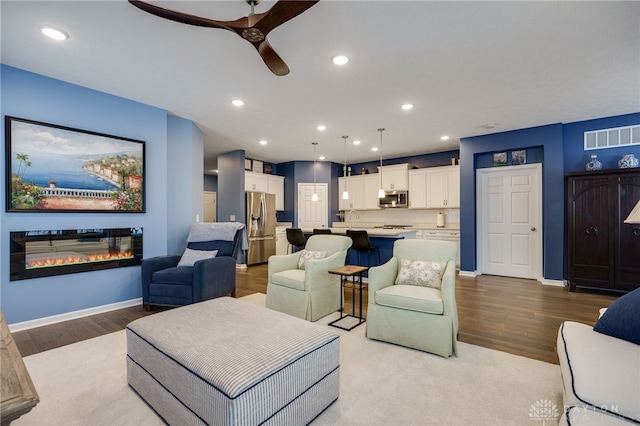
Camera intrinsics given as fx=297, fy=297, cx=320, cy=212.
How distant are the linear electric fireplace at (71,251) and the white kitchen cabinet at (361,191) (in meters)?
5.18

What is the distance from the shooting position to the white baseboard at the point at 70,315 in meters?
2.98

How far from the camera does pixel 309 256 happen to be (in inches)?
143

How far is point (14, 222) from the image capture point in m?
2.94

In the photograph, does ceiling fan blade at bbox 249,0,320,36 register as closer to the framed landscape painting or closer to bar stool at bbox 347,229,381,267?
the framed landscape painting

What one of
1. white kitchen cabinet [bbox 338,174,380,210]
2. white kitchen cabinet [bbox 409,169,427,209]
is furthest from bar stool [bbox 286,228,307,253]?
white kitchen cabinet [bbox 409,169,427,209]

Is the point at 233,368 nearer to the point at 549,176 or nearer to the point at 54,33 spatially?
the point at 54,33

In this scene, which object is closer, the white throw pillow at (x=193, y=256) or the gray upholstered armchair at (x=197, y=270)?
the gray upholstered armchair at (x=197, y=270)

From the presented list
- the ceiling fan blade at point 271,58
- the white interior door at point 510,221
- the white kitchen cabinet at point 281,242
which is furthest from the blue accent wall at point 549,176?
the white kitchen cabinet at point 281,242

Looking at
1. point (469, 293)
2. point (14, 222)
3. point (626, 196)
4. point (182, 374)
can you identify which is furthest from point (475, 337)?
point (14, 222)

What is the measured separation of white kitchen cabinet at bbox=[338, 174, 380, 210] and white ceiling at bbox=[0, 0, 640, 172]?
3.07m

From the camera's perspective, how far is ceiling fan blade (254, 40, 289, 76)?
6.92ft

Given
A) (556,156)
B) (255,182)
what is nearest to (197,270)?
(255,182)

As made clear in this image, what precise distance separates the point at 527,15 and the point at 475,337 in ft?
8.78

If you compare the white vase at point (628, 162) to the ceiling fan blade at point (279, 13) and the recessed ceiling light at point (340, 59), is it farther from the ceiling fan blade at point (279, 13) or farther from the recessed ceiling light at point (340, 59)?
the ceiling fan blade at point (279, 13)
